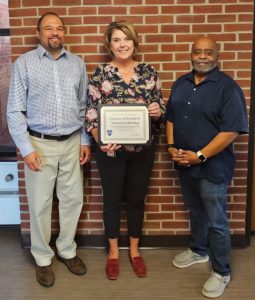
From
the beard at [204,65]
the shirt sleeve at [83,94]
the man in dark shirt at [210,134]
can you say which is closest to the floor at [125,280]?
the man in dark shirt at [210,134]

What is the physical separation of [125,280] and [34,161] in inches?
40.6

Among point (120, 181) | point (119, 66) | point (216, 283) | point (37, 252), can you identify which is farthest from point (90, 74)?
point (216, 283)

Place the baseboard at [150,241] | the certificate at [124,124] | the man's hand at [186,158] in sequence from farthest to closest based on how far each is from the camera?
1. the baseboard at [150,241]
2. the certificate at [124,124]
3. the man's hand at [186,158]

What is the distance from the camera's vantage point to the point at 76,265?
119 inches

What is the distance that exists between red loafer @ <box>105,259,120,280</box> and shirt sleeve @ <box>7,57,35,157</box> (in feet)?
3.25

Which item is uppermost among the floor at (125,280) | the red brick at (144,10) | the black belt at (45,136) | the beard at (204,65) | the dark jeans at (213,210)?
the red brick at (144,10)

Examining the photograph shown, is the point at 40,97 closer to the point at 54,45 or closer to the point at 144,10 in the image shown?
the point at 54,45

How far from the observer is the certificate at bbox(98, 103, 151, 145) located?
2695 mm

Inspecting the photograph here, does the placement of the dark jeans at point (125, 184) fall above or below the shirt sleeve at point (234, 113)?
below

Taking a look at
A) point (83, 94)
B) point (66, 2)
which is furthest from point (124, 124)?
point (66, 2)

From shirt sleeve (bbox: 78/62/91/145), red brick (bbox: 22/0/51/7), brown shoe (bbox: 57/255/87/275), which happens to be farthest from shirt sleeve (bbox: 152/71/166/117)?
brown shoe (bbox: 57/255/87/275)

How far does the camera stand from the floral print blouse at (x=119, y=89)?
274 cm

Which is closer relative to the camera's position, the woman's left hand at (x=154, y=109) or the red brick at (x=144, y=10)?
the woman's left hand at (x=154, y=109)

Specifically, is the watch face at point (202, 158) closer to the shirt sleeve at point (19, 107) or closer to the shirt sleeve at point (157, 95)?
the shirt sleeve at point (157, 95)
